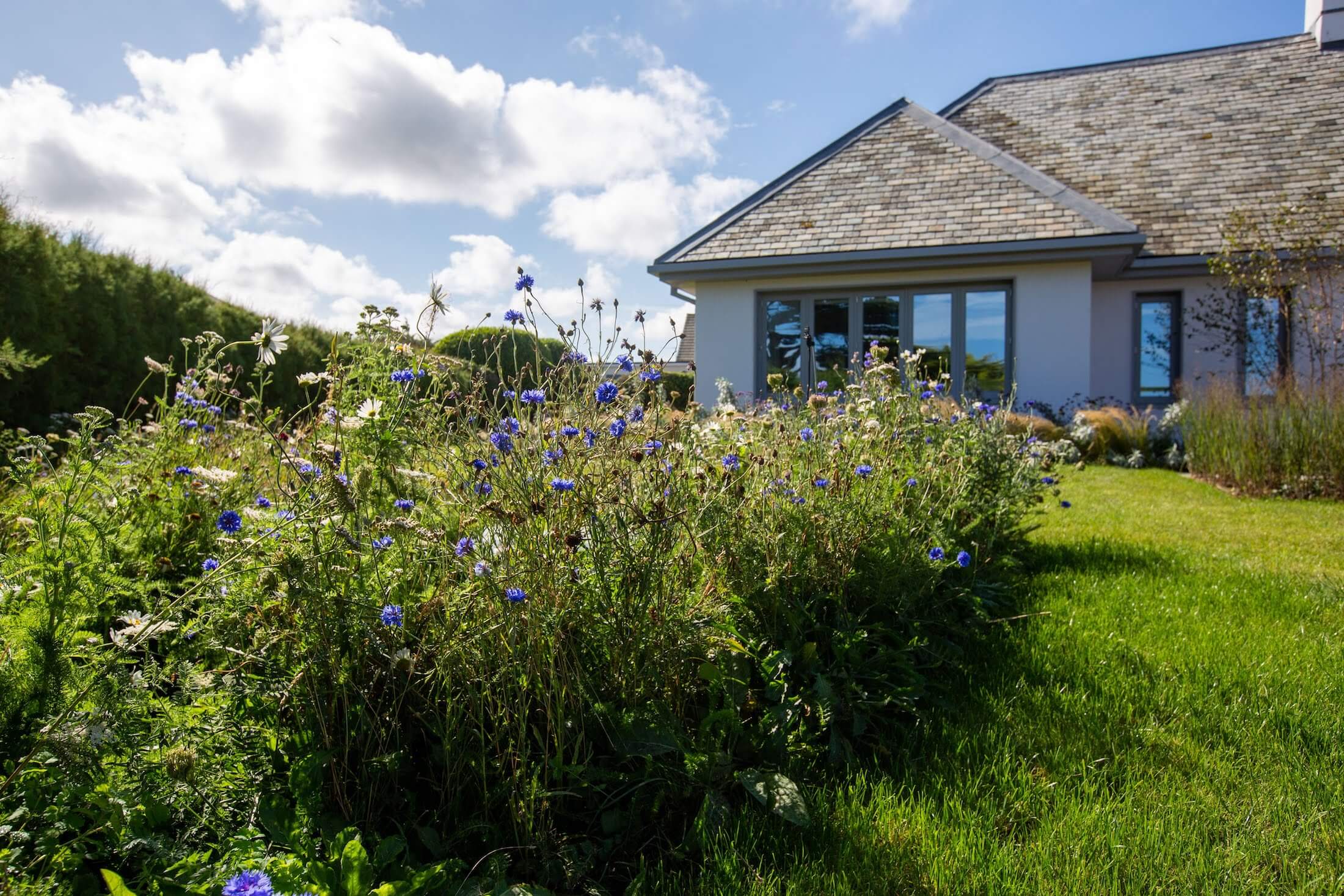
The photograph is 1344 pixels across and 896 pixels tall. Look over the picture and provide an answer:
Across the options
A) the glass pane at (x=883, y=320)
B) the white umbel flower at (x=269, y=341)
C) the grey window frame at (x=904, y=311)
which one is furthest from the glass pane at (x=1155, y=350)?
the white umbel flower at (x=269, y=341)

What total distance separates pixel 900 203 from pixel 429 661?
1192 centimetres

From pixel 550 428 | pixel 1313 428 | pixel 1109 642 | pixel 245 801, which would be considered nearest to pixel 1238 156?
pixel 1313 428

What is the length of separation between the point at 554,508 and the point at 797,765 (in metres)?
0.94

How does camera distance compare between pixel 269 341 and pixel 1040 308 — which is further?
pixel 1040 308

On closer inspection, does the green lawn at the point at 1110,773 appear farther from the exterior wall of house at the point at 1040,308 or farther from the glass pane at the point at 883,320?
the glass pane at the point at 883,320

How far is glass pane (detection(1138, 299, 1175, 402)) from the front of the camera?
12461mm

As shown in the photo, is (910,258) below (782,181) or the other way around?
below

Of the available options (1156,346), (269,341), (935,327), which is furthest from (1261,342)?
(269,341)

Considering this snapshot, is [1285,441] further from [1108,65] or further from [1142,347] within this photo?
[1108,65]

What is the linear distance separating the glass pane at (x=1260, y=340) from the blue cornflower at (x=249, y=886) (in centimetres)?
1346

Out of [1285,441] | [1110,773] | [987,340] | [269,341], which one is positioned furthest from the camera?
[987,340]

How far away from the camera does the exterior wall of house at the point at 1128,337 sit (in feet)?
39.7

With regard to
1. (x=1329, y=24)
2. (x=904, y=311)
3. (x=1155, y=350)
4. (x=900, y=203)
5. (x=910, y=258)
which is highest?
(x=1329, y=24)

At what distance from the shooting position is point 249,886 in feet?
3.63
